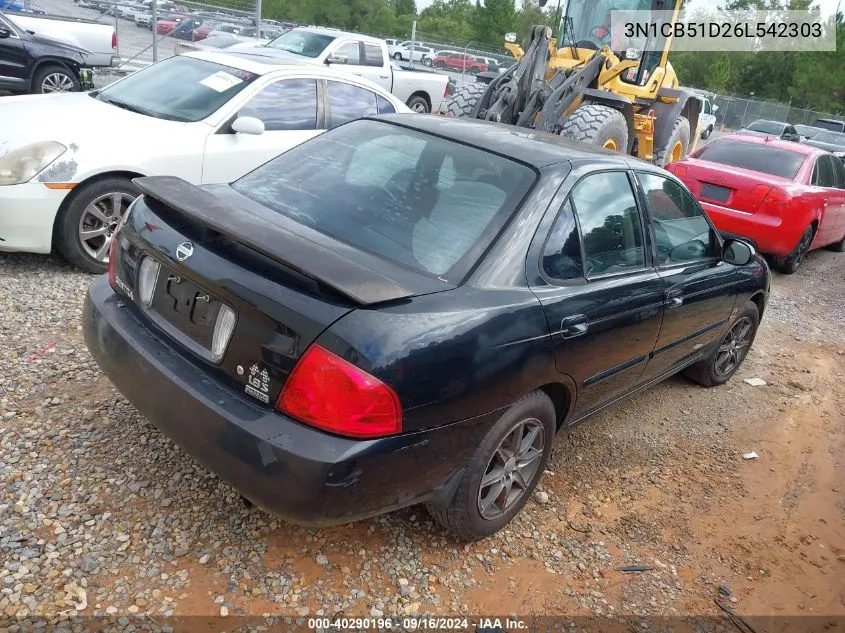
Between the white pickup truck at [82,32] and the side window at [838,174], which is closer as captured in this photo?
the side window at [838,174]

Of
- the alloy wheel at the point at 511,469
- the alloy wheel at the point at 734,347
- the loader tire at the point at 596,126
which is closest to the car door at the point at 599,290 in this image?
the alloy wheel at the point at 511,469

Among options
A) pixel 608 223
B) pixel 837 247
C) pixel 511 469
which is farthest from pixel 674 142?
pixel 511 469

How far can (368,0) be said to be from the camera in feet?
161

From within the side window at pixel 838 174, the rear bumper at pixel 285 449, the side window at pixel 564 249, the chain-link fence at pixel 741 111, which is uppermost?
the chain-link fence at pixel 741 111

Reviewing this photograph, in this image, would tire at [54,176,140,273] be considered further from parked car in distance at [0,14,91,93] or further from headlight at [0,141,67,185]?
parked car in distance at [0,14,91,93]

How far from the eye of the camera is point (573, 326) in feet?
9.28

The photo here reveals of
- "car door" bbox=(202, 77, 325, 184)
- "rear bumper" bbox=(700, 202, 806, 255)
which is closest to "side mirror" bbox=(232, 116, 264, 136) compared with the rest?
"car door" bbox=(202, 77, 325, 184)

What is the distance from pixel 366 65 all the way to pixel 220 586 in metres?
13.0

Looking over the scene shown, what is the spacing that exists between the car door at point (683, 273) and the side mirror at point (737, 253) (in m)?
0.05

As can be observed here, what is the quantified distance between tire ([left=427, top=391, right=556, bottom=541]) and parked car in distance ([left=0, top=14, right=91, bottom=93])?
1021 cm

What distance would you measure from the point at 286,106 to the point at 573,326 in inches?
150

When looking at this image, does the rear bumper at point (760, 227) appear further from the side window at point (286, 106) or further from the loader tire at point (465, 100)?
the side window at point (286, 106)

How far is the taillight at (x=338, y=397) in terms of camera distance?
7.07ft

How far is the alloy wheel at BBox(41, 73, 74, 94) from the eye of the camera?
35.6 ft
